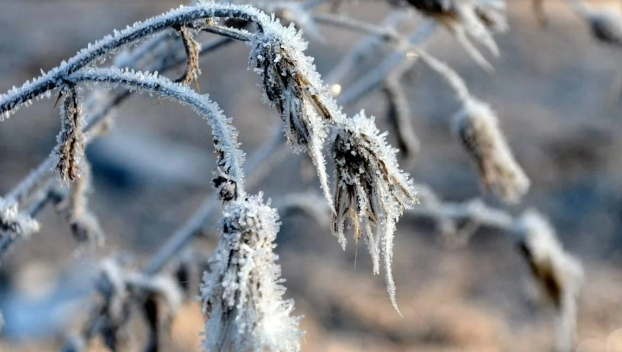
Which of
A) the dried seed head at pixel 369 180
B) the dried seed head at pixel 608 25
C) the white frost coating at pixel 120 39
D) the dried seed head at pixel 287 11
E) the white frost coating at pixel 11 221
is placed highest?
the dried seed head at pixel 608 25

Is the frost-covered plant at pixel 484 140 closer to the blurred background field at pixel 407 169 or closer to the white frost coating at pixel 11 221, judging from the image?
the blurred background field at pixel 407 169

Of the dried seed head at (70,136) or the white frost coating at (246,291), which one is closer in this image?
the white frost coating at (246,291)

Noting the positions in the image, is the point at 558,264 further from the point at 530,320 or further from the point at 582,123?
the point at 582,123

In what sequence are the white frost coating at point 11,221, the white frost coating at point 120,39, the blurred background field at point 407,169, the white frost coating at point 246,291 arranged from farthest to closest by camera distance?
the blurred background field at point 407,169
the white frost coating at point 11,221
the white frost coating at point 120,39
the white frost coating at point 246,291

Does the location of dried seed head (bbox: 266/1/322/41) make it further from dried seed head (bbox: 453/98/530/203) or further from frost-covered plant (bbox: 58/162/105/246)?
frost-covered plant (bbox: 58/162/105/246)

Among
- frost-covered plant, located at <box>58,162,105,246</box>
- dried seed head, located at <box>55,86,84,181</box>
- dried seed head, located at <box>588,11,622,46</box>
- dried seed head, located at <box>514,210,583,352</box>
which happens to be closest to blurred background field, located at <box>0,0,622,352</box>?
dried seed head, located at <box>514,210,583,352</box>

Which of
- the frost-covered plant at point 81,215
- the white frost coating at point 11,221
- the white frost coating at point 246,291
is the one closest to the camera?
the white frost coating at point 246,291

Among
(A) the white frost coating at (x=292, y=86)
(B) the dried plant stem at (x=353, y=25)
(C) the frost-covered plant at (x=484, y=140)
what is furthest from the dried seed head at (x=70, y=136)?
(C) the frost-covered plant at (x=484, y=140)
